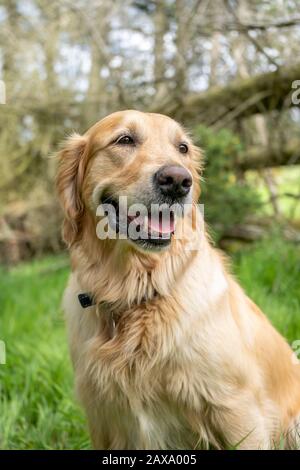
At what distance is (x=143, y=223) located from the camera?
272cm

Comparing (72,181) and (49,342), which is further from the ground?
(72,181)

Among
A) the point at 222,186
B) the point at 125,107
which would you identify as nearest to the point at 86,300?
the point at 222,186

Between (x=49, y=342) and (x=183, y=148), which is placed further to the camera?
(x=49, y=342)

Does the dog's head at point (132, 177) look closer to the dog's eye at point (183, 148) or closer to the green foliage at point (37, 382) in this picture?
the dog's eye at point (183, 148)

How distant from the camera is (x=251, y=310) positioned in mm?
3006

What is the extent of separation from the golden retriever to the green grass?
0.59 metres

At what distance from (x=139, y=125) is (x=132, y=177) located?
1.06 feet

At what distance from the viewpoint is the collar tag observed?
9.27 ft

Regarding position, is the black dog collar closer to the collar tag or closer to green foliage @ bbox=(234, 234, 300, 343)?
the collar tag

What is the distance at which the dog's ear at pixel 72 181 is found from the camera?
299cm

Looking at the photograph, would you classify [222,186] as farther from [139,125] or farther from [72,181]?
[139,125]

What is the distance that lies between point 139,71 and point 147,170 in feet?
14.7

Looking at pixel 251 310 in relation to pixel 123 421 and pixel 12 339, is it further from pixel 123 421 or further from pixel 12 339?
A: pixel 12 339

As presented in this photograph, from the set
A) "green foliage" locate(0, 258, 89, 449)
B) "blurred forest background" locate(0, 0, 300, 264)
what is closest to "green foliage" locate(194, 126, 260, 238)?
"blurred forest background" locate(0, 0, 300, 264)
